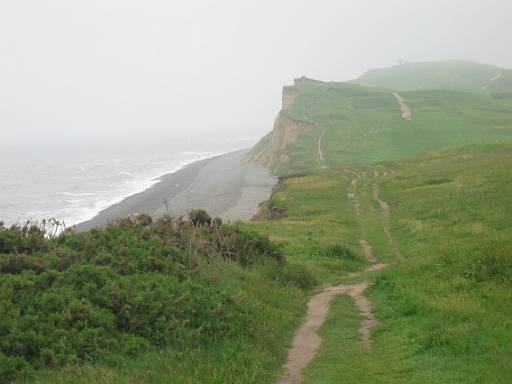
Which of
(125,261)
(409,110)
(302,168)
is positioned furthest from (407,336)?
(409,110)

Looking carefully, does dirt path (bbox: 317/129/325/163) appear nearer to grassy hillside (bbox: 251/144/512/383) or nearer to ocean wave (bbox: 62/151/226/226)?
ocean wave (bbox: 62/151/226/226)

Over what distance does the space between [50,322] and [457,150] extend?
2180 inches

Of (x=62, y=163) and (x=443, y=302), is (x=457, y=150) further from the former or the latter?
(x=62, y=163)

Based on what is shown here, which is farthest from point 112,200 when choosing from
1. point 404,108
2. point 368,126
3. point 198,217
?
point 404,108

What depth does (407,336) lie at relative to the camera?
11.8 meters

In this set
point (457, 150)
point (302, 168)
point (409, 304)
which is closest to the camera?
point (409, 304)

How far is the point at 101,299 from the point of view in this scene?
11.2 metres

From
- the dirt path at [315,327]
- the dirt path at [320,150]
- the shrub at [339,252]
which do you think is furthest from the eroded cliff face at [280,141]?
the dirt path at [315,327]

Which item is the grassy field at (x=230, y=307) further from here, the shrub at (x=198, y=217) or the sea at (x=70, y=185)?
the sea at (x=70, y=185)

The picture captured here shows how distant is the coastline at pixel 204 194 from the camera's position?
56297mm

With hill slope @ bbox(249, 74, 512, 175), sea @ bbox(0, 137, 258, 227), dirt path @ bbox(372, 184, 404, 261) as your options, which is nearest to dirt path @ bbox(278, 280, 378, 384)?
dirt path @ bbox(372, 184, 404, 261)

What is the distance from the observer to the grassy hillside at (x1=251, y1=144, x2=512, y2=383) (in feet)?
32.8

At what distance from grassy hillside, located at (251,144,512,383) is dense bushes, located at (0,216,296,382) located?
8.66ft

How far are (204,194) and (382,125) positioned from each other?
3876cm
